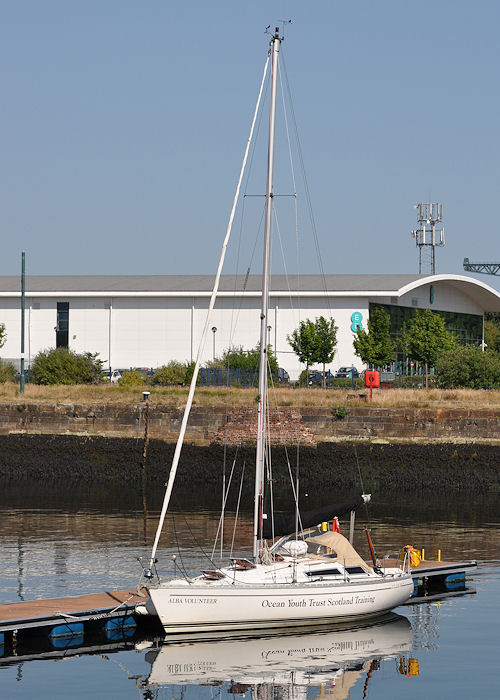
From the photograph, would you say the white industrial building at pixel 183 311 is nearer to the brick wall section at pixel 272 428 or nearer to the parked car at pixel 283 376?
the parked car at pixel 283 376

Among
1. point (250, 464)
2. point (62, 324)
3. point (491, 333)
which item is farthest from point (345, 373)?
point (491, 333)

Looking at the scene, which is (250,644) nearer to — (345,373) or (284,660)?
(284,660)

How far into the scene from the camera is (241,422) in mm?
55094

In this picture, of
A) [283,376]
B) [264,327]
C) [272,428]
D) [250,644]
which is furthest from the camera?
[283,376]

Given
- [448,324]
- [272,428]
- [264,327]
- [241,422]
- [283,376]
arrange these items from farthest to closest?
[448,324]
[283,376]
[241,422]
[272,428]
[264,327]

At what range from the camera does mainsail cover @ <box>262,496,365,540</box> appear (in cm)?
2725

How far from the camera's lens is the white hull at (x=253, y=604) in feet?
78.9

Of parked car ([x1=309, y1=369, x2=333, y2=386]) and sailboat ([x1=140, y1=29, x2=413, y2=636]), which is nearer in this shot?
sailboat ([x1=140, y1=29, x2=413, y2=636])

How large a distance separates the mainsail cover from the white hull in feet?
7.67

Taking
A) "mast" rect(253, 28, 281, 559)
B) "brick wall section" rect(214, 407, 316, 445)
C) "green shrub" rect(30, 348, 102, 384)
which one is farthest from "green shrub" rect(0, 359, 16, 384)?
"mast" rect(253, 28, 281, 559)

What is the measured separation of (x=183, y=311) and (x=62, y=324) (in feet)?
31.6

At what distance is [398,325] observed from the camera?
89.2 m

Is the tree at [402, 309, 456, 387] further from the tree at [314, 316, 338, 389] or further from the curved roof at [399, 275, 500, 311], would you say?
the tree at [314, 316, 338, 389]

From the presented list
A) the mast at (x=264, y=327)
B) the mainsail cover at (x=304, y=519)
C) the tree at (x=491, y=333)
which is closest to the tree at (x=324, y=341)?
the tree at (x=491, y=333)
